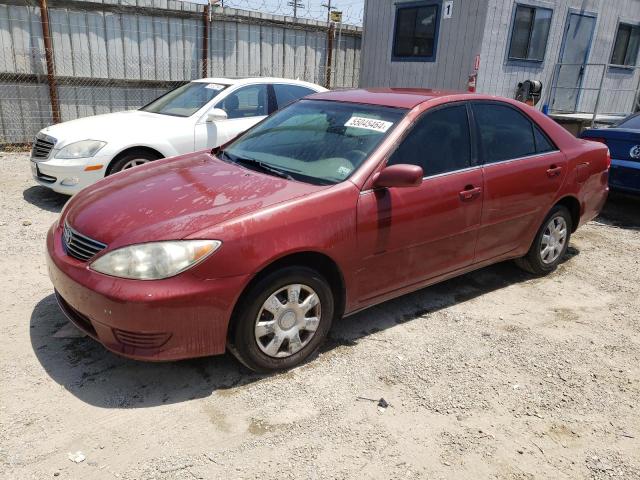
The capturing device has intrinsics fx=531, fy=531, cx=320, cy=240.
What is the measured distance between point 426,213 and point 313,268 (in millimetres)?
917

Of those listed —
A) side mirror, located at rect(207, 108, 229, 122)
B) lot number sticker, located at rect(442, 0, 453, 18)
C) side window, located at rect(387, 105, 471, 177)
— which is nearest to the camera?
side window, located at rect(387, 105, 471, 177)

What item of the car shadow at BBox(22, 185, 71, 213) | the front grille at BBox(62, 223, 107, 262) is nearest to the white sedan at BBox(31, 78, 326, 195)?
the car shadow at BBox(22, 185, 71, 213)

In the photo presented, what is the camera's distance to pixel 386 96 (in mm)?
4016

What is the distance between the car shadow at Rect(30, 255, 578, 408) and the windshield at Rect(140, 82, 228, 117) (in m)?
3.44

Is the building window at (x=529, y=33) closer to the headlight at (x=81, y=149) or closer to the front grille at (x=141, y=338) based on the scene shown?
the headlight at (x=81, y=149)

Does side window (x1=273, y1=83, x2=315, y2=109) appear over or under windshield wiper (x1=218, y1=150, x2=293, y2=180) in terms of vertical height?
over

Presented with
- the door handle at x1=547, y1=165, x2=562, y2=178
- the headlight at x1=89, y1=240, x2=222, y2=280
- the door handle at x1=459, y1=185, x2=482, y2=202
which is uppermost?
the door handle at x1=547, y1=165, x2=562, y2=178

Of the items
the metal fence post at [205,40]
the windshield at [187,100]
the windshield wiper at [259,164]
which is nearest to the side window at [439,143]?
the windshield wiper at [259,164]

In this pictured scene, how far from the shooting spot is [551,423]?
293 cm

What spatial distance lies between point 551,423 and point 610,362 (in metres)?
0.96

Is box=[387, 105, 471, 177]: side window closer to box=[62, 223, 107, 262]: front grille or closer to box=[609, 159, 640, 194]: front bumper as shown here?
box=[62, 223, 107, 262]: front grille

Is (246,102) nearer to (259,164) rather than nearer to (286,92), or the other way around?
(286,92)

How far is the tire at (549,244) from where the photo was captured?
4715mm

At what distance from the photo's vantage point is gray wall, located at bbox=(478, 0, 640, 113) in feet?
35.7
